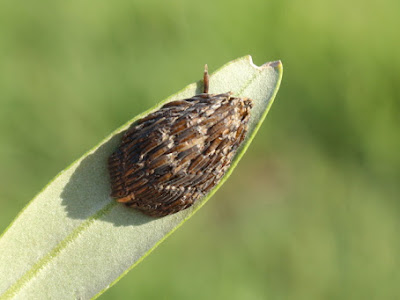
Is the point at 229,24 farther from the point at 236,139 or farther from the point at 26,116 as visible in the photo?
the point at 236,139

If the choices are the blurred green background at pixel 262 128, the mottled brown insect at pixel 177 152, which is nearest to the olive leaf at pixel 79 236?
the mottled brown insect at pixel 177 152

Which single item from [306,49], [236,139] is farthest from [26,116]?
[306,49]

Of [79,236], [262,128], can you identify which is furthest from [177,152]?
[262,128]

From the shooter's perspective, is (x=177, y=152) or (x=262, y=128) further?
(x=262, y=128)

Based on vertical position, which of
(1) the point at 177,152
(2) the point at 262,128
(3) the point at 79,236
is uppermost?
(1) the point at 177,152

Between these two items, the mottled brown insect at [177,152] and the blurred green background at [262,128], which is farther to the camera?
the blurred green background at [262,128]

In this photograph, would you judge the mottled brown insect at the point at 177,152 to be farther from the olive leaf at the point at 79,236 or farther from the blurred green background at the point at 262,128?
the blurred green background at the point at 262,128

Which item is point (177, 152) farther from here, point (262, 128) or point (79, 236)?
point (262, 128)
